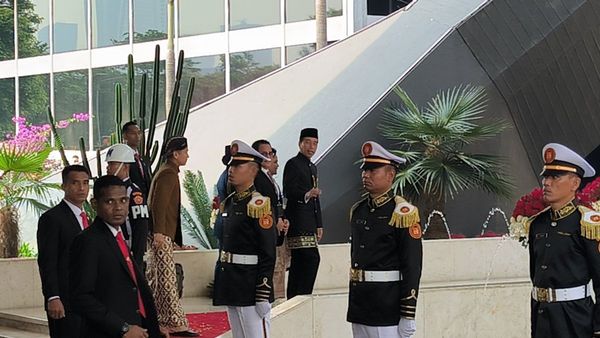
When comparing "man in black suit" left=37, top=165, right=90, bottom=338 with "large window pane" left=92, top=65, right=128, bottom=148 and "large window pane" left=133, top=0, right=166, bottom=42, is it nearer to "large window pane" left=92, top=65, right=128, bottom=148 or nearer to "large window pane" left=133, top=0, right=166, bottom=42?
"large window pane" left=133, top=0, right=166, bottom=42

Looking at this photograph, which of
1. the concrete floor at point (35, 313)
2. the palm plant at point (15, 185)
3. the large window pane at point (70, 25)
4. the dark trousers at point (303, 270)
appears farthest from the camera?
the large window pane at point (70, 25)

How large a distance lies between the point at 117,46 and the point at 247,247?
1933cm

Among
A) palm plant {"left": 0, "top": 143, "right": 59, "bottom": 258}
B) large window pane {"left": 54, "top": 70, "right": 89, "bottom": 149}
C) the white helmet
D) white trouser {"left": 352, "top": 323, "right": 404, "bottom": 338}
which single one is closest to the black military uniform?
the white helmet

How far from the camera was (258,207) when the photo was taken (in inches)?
269

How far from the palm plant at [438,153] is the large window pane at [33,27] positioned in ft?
52.8

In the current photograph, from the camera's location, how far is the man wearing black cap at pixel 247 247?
6848 millimetres

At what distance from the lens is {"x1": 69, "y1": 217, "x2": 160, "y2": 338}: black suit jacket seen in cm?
485

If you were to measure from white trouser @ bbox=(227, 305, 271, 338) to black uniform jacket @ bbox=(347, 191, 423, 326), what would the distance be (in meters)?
0.94

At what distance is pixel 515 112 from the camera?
47.1 ft

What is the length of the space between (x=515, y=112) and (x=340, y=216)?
10.4 feet

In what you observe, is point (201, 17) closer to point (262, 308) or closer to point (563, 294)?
point (262, 308)

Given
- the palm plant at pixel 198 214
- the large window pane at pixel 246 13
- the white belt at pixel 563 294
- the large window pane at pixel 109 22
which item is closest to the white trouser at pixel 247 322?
the white belt at pixel 563 294

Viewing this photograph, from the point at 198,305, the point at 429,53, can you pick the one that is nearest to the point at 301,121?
the point at 429,53

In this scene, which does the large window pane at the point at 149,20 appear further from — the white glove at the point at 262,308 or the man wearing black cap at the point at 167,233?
the white glove at the point at 262,308
